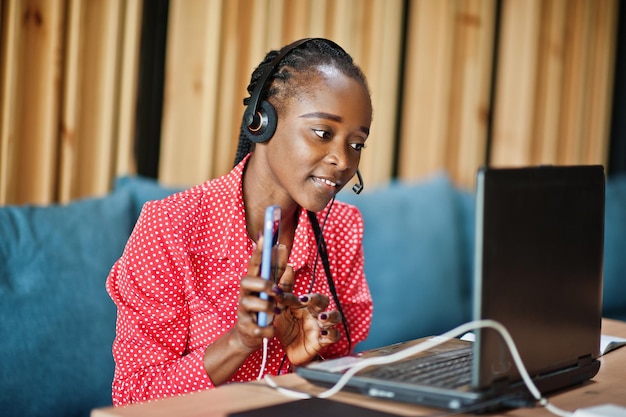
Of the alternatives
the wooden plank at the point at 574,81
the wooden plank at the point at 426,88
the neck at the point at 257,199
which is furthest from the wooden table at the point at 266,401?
the wooden plank at the point at 574,81

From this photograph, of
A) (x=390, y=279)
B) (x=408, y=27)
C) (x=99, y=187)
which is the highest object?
(x=408, y=27)

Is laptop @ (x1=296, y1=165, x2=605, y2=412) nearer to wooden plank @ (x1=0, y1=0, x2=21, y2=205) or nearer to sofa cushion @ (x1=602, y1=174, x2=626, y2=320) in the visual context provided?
wooden plank @ (x1=0, y1=0, x2=21, y2=205)

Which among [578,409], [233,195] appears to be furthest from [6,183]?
[578,409]

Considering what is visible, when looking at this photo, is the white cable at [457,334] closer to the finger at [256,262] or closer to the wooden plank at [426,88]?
the finger at [256,262]

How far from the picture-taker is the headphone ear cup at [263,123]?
1.38 metres

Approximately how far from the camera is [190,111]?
8.02ft

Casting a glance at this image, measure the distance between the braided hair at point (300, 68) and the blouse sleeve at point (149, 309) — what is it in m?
0.23

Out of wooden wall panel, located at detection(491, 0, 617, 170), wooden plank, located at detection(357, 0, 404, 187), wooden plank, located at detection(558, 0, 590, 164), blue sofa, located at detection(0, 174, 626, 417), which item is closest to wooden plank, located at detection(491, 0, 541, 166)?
wooden wall panel, located at detection(491, 0, 617, 170)

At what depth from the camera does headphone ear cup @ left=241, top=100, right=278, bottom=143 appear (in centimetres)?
138

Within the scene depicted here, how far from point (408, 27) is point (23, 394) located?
1.99 metres

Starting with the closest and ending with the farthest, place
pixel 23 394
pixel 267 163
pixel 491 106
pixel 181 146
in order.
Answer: pixel 267 163 → pixel 23 394 → pixel 181 146 → pixel 491 106

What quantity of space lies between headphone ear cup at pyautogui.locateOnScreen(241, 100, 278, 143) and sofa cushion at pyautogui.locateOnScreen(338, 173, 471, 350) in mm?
1052

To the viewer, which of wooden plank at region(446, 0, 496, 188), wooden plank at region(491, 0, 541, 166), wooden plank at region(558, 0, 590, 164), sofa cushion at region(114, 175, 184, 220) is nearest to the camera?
sofa cushion at region(114, 175, 184, 220)

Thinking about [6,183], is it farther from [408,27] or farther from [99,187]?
[408,27]
